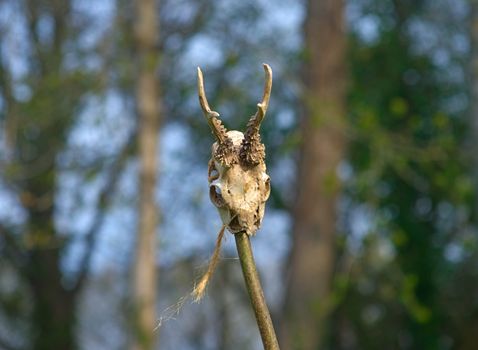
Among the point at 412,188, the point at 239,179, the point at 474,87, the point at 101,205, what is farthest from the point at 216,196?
the point at 412,188

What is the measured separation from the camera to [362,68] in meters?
15.4

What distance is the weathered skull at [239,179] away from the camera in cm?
142

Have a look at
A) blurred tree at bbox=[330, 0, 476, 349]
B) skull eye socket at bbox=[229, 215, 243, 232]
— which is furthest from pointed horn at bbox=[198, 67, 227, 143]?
blurred tree at bbox=[330, 0, 476, 349]

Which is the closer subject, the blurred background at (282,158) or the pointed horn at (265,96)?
the pointed horn at (265,96)

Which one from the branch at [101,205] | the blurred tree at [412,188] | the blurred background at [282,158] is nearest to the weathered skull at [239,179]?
the blurred background at [282,158]

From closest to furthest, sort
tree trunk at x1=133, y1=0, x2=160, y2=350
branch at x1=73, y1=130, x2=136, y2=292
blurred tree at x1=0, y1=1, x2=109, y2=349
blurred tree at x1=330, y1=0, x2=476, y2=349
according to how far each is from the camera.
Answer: tree trunk at x1=133, y1=0, x2=160, y2=350
blurred tree at x1=0, y1=1, x2=109, y2=349
branch at x1=73, y1=130, x2=136, y2=292
blurred tree at x1=330, y1=0, x2=476, y2=349

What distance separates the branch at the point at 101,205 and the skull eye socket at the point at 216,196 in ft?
35.1

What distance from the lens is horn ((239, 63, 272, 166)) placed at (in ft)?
4.43

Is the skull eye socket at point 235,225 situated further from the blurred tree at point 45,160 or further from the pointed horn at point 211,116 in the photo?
the blurred tree at point 45,160

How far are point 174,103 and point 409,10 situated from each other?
13.1ft

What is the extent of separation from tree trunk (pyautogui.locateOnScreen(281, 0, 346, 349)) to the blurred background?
0.07 feet

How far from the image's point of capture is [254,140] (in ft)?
4.67

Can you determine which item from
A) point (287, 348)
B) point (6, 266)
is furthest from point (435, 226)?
point (6, 266)

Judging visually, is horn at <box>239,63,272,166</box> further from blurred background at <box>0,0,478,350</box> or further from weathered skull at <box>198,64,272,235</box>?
blurred background at <box>0,0,478,350</box>
